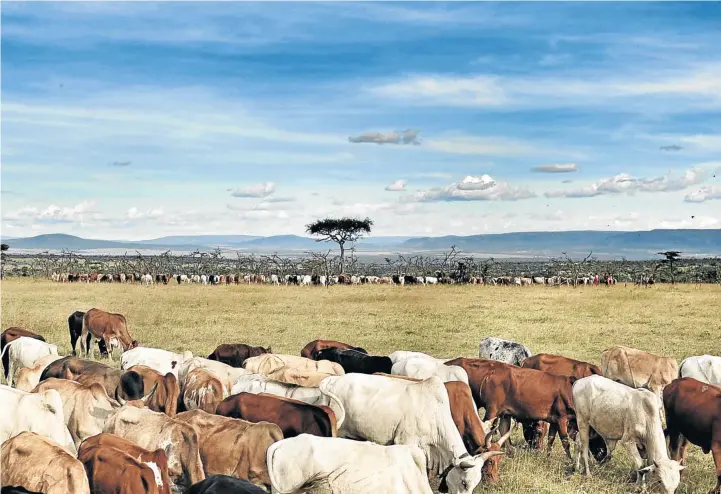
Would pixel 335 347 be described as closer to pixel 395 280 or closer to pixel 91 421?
pixel 91 421

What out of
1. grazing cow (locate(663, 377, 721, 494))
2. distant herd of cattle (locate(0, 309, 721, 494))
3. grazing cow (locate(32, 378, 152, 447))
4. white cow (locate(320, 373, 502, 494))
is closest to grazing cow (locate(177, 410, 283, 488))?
distant herd of cattle (locate(0, 309, 721, 494))

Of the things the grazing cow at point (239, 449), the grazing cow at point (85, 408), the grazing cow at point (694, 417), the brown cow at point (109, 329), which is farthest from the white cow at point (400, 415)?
the brown cow at point (109, 329)

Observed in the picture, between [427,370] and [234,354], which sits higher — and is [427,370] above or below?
above

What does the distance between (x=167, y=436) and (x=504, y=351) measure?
1068 cm

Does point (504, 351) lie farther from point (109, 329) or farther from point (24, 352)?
point (24, 352)

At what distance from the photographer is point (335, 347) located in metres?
16.1

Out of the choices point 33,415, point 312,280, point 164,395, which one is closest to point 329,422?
point 164,395

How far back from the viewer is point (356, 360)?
49.4ft

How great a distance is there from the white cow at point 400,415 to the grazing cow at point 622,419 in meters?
2.07

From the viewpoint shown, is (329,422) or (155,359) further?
(155,359)

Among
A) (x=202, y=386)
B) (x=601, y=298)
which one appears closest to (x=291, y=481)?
(x=202, y=386)

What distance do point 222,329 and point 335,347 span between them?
10.4 metres

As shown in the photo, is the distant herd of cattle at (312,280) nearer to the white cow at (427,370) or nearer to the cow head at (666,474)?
the white cow at (427,370)

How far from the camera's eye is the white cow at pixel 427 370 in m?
12.3
